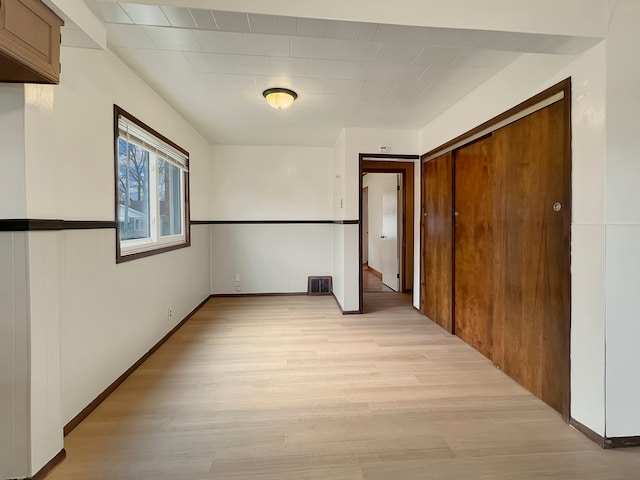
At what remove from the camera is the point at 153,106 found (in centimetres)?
293

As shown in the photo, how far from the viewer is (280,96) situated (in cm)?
282

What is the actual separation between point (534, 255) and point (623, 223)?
22.3 inches

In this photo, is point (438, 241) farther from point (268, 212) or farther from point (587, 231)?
point (268, 212)

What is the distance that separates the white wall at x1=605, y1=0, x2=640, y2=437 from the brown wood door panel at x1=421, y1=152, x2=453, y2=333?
173 centimetres

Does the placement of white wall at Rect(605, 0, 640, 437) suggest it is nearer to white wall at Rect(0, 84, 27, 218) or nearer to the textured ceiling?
the textured ceiling

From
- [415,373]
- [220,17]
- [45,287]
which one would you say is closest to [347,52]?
[220,17]

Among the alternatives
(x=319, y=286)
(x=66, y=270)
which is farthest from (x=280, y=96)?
(x=319, y=286)

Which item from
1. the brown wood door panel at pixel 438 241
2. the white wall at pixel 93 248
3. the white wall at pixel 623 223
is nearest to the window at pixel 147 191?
the white wall at pixel 93 248

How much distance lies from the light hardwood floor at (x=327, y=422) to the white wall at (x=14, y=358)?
8.1 inches

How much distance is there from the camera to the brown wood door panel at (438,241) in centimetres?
343

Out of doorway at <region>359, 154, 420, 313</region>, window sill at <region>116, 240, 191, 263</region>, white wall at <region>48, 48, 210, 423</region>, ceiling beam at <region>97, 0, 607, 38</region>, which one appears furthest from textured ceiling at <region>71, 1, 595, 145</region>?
doorway at <region>359, 154, 420, 313</region>

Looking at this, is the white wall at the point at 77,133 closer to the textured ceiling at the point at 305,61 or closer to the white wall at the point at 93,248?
the white wall at the point at 93,248

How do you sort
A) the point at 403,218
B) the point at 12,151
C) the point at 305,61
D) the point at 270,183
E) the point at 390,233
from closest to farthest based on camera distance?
the point at 12,151, the point at 305,61, the point at 270,183, the point at 403,218, the point at 390,233

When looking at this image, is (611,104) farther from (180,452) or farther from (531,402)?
(180,452)
